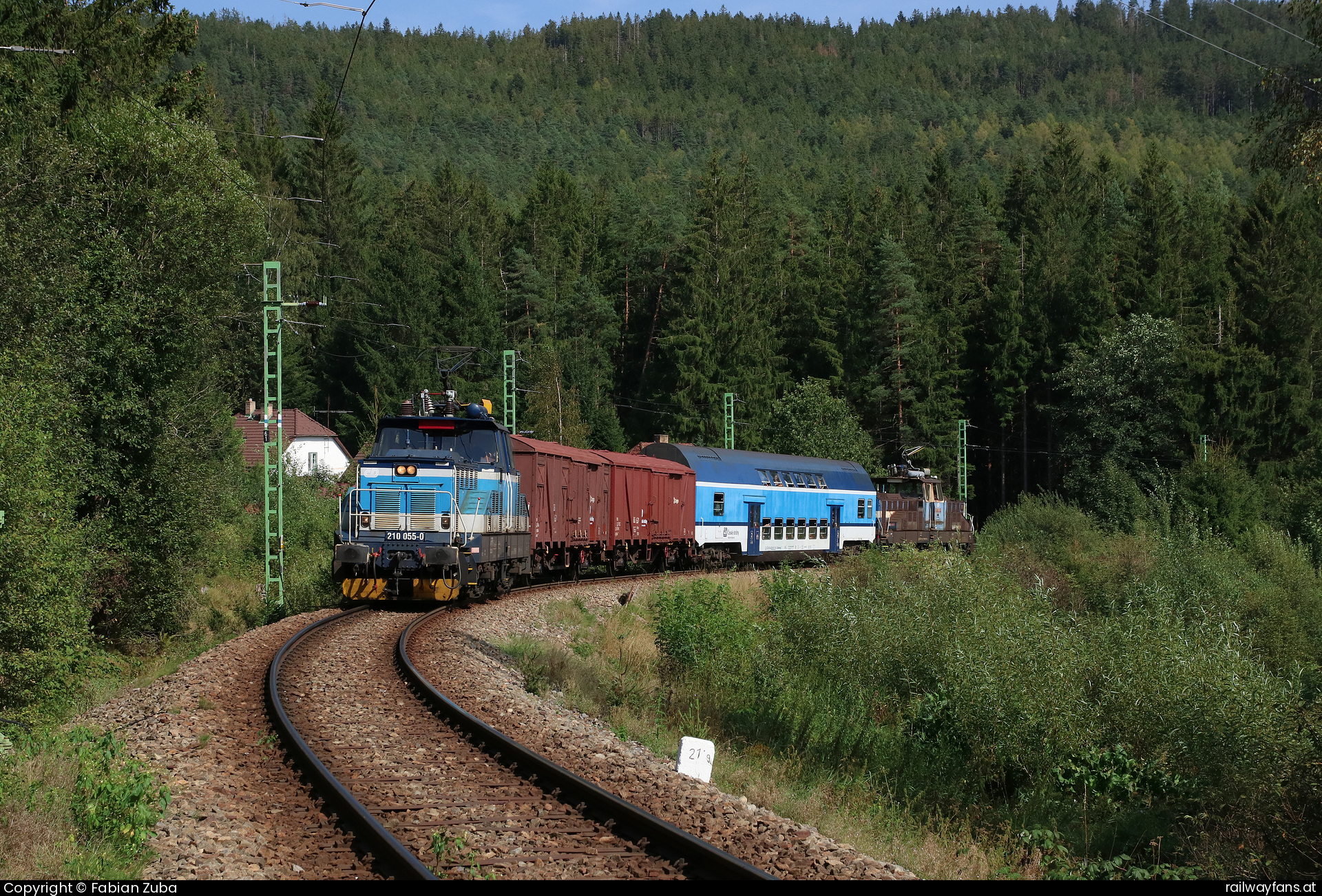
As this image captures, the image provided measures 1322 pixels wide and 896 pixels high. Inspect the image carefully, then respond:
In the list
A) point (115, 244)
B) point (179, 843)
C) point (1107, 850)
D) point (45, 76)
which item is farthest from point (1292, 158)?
point (45, 76)

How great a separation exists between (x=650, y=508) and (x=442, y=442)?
12.0 m

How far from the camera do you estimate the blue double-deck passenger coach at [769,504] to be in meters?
36.3

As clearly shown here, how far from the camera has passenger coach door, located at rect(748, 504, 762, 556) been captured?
37781 millimetres

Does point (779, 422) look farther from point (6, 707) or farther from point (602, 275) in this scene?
point (6, 707)

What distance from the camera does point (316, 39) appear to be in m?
169

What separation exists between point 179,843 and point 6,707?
14.2 meters

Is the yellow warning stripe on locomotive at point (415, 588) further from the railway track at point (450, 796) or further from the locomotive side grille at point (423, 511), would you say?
the railway track at point (450, 796)

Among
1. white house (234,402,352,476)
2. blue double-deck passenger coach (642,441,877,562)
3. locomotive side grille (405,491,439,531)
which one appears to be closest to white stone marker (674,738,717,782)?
locomotive side grille (405,491,439,531)

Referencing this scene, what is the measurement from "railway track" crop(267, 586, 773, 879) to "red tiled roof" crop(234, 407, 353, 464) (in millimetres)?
54606

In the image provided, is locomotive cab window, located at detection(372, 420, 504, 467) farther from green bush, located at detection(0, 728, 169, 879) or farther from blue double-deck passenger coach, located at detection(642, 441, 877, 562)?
blue double-deck passenger coach, located at detection(642, 441, 877, 562)

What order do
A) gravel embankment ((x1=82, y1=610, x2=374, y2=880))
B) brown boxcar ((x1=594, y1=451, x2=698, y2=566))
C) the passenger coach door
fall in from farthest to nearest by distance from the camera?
the passenger coach door, brown boxcar ((x1=594, y1=451, x2=698, y2=566)), gravel embankment ((x1=82, y1=610, x2=374, y2=880))

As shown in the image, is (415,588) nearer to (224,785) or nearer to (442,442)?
(442,442)

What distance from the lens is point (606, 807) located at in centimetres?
818

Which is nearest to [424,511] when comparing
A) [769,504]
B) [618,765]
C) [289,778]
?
[289,778]
